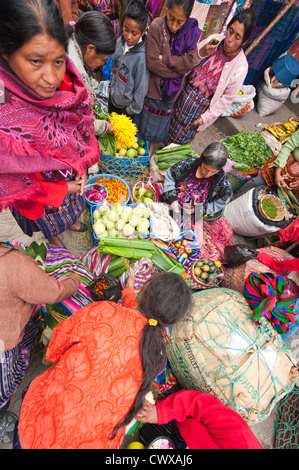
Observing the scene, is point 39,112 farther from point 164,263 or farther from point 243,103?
point 243,103

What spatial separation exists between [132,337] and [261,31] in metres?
6.09

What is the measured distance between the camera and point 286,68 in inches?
193

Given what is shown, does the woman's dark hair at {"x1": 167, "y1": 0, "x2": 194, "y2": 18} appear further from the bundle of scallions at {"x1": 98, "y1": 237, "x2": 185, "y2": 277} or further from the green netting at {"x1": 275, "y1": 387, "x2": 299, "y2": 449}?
the green netting at {"x1": 275, "y1": 387, "x2": 299, "y2": 449}

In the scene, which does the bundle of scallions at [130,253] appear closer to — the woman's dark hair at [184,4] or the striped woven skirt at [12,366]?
the striped woven skirt at [12,366]

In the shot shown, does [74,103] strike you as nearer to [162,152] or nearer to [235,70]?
[162,152]

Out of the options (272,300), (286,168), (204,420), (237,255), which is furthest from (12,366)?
(286,168)

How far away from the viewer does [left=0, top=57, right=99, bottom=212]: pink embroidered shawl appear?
1.25 meters

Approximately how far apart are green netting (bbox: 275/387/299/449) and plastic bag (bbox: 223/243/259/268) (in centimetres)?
145

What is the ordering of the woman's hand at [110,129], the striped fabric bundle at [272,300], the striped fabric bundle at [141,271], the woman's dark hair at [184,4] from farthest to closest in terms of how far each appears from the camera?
the woman's hand at [110,129]
the woman's dark hair at [184,4]
the striped fabric bundle at [141,271]
the striped fabric bundle at [272,300]

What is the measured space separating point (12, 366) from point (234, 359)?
1583 millimetres

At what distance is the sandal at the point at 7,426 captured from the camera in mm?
1853

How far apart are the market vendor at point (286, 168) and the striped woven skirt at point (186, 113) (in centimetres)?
119

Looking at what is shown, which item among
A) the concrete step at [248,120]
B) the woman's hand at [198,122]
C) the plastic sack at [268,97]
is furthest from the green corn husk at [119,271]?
the plastic sack at [268,97]
